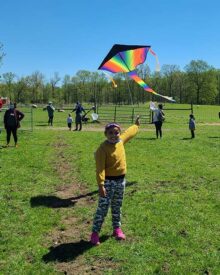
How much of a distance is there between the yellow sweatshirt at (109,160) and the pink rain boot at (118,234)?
40.3 inches

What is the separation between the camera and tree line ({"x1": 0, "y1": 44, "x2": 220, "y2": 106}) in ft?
359

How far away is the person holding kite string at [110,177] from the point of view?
22.9 ft

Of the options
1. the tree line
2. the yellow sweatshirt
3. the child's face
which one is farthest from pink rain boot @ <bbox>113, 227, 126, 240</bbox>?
the tree line

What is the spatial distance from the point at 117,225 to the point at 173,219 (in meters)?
1.49

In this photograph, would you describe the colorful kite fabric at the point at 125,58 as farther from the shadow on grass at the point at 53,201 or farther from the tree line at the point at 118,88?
the tree line at the point at 118,88

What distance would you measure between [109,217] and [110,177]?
1652mm

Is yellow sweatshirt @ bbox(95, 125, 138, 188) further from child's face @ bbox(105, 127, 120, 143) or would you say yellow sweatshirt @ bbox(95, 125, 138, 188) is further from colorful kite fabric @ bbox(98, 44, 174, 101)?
colorful kite fabric @ bbox(98, 44, 174, 101)

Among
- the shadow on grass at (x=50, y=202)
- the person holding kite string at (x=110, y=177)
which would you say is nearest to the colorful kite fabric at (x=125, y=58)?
the shadow on grass at (x=50, y=202)

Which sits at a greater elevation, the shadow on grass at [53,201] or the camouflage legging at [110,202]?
the camouflage legging at [110,202]

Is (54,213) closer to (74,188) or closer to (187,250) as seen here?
(74,188)

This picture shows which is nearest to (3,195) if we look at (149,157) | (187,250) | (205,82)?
(187,250)

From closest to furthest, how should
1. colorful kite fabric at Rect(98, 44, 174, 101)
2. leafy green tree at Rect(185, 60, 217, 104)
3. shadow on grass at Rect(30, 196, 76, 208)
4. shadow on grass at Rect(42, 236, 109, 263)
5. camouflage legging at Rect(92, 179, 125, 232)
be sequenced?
shadow on grass at Rect(42, 236, 109, 263), camouflage legging at Rect(92, 179, 125, 232), shadow on grass at Rect(30, 196, 76, 208), colorful kite fabric at Rect(98, 44, 174, 101), leafy green tree at Rect(185, 60, 217, 104)

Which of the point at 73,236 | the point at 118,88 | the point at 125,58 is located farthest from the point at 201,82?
the point at 73,236

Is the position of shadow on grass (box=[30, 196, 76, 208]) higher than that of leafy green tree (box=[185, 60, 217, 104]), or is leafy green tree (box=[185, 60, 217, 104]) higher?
leafy green tree (box=[185, 60, 217, 104])
